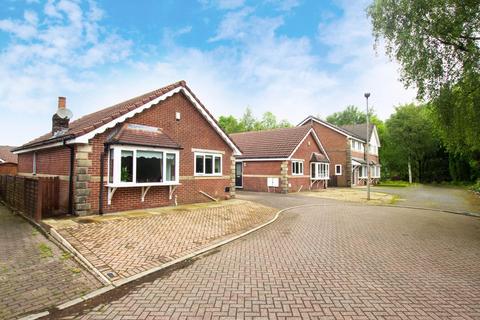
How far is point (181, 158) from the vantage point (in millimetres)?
14117

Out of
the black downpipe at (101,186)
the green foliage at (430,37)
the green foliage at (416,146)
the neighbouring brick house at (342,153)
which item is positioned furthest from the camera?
the green foliage at (416,146)

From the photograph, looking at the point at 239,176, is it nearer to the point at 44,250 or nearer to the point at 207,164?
the point at 207,164

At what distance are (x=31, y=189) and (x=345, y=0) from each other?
1603cm

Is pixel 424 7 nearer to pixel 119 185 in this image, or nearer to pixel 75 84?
pixel 119 185

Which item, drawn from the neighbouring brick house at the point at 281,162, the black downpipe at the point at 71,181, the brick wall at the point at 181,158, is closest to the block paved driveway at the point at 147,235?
the brick wall at the point at 181,158

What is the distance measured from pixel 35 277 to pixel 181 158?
9105mm

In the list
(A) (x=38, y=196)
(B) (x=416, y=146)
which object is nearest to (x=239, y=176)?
(A) (x=38, y=196)

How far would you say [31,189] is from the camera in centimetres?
1043

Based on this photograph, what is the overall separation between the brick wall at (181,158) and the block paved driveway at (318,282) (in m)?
5.69

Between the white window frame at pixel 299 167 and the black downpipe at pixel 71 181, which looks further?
the white window frame at pixel 299 167

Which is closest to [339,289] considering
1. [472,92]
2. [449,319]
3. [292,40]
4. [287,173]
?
[449,319]

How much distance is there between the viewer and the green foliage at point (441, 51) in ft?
31.6

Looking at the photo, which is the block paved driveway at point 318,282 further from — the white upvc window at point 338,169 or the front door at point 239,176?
the white upvc window at point 338,169

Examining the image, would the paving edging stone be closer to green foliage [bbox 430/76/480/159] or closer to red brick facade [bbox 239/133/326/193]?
green foliage [bbox 430/76/480/159]
